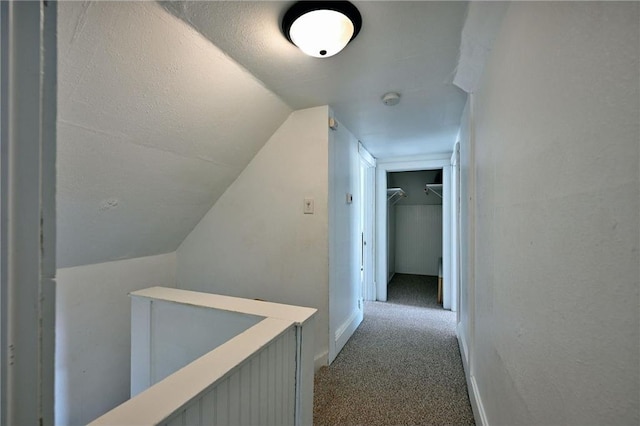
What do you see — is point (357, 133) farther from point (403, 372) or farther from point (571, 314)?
point (571, 314)

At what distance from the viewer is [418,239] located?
532 centimetres

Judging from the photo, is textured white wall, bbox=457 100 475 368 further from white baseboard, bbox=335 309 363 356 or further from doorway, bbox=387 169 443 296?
doorway, bbox=387 169 443 296

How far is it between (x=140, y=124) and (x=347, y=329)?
2329 millimetres

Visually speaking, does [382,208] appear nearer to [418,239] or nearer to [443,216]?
[443,216]

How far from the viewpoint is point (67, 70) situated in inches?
43.6

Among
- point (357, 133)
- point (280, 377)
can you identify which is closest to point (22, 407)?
point (280, 377)

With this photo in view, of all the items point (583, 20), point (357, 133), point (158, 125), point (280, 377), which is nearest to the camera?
point (583, 20)

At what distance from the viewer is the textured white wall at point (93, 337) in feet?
5.98

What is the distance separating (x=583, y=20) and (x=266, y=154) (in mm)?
2027

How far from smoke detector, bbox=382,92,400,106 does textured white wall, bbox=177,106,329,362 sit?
45 cm

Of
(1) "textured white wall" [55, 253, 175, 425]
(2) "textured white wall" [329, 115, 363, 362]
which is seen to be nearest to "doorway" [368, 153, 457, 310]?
(2) "textured white wall" [329, 115, 363, 362]

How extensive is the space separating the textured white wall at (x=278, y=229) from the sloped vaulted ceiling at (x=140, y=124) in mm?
172

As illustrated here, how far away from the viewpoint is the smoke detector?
1926 mm

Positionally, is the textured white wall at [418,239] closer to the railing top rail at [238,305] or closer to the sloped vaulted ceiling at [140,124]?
the sloped vaulted ceiling at [140,124]
